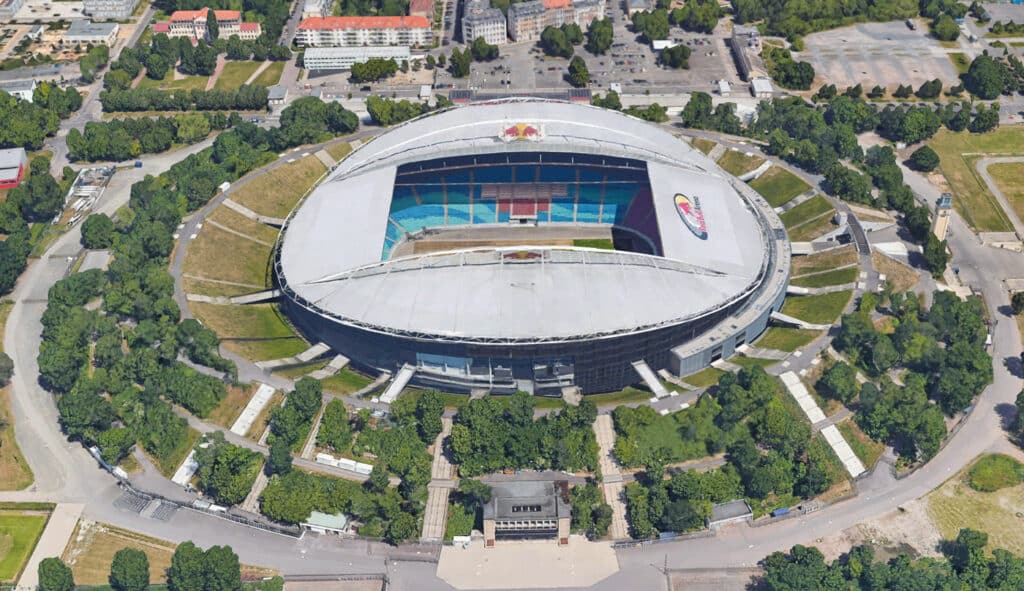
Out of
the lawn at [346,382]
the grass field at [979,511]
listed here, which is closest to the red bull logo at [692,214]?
the grass field at [979,511]

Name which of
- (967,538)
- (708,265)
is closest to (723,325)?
(708,265)

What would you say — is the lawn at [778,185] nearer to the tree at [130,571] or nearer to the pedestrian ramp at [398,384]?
the pedestrian ramp at [398,384]

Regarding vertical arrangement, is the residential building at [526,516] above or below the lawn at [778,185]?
below

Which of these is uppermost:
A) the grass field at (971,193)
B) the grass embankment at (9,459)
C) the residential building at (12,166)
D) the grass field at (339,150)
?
the grass field at (971,193)

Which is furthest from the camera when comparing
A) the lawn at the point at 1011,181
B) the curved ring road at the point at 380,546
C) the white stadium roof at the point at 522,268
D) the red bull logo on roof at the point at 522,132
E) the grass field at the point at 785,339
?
the lawn at the point at 1011,181

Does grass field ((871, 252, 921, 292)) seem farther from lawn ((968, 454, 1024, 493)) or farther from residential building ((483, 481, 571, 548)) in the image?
residential building ((483, 481, 571, 548))

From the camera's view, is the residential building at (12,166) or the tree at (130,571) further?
the residential building at (12,166)

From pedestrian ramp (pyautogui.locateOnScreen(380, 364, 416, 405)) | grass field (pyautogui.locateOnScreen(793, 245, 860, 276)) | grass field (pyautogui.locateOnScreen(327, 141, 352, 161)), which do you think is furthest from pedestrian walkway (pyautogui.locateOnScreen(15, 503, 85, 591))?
grass field (pyautogui.locateOnScreen(793, 245, 860, 276))
